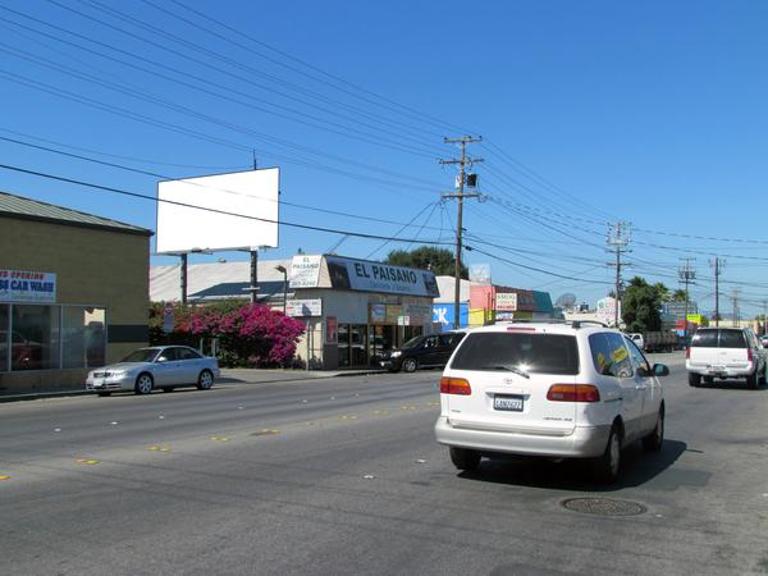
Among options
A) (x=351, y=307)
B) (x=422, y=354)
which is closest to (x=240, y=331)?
(x=351, y=307)

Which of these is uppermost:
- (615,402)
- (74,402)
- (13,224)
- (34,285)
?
(13,224)

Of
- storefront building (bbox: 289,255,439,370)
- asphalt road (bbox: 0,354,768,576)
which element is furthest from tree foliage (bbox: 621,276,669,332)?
asphalt road (bbox: 0,354,768,576)

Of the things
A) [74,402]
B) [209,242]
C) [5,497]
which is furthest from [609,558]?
[209,242]

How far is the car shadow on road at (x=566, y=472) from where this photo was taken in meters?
8.59

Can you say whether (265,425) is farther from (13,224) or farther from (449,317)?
(449,317)

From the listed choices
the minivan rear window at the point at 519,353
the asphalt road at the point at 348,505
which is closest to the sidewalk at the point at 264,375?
the asphalt road at the point at 348,505

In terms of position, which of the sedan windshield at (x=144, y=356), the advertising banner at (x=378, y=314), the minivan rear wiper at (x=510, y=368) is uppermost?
the advertising banner at (x=378, y=314)

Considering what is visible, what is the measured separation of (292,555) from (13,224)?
72.6 feet

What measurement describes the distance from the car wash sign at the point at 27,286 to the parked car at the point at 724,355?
819 inches

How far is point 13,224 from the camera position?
24.6m

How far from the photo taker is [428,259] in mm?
98500

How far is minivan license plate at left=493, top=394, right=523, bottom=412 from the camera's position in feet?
27.6

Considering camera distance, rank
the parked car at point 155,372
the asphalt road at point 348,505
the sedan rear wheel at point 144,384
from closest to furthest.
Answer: the asphalt road at point 348,505 → the parked car at point 155,372 → the sedan rear wheel at point 144,384

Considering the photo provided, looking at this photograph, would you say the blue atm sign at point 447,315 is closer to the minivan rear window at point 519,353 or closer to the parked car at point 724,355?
the parked car at point 724,355
